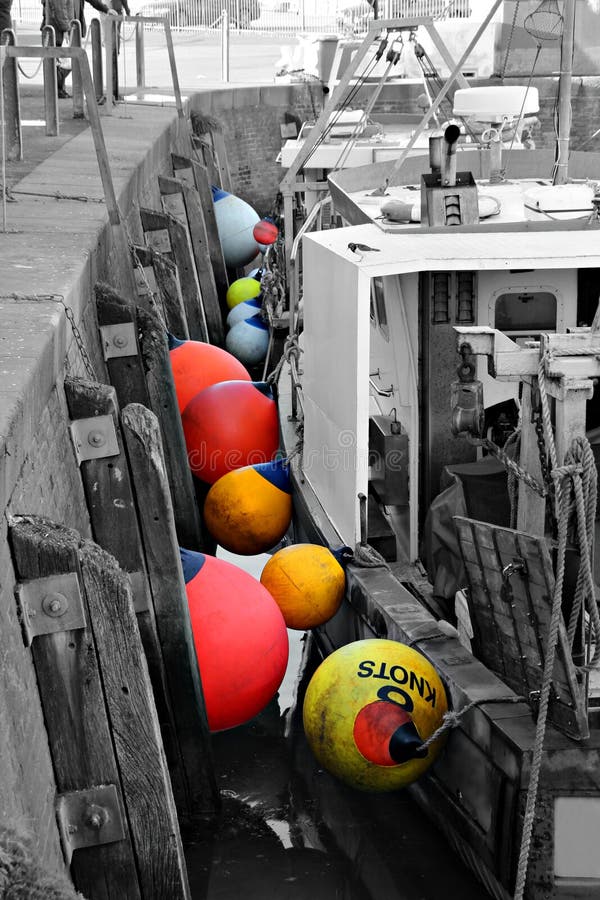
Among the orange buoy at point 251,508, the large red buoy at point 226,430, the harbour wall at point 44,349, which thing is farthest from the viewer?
the large red buoy at point 226,430

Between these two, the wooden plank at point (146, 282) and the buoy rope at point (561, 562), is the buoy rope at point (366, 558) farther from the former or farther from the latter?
the wooden plank at point (146, 282)

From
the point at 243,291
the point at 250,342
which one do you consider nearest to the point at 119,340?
the point at 250,342

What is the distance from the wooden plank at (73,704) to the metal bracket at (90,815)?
0.03m

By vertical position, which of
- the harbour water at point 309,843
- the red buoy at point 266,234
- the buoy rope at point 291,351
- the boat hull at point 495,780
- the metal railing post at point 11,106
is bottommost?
the harbour water at point 309,843

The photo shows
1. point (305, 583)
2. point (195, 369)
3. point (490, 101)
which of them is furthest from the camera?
point (490, 101)

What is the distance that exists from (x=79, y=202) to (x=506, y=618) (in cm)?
495

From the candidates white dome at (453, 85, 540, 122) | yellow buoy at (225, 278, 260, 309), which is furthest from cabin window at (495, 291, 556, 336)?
yellow buoy at (225, 278, 260, 309)

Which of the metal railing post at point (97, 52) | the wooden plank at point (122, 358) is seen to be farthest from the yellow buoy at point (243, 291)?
the wooden plank at point (122, 358)

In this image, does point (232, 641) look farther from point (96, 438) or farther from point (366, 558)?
point (96, 438)

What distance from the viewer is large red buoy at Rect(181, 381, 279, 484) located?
9352 mm

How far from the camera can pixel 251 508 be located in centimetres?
834

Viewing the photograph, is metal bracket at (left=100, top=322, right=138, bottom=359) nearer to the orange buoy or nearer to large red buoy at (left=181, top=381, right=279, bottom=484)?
the orange buoy

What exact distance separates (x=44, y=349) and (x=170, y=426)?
316cm

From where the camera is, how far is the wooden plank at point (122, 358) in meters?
7.25
